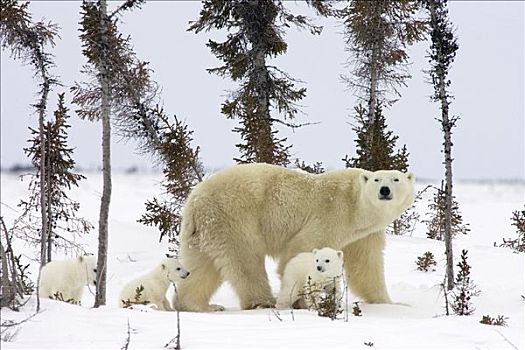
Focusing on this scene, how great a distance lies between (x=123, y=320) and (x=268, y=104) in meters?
11.0

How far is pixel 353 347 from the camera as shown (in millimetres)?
4574

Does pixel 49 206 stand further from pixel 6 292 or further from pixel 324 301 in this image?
pixel 6 292

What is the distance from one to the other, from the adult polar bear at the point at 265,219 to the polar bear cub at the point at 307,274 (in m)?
0.53

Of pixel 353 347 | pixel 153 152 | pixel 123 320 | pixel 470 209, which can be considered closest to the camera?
pixel 353 347

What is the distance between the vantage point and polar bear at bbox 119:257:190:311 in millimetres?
8242

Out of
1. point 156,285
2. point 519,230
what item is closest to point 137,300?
point 156,285

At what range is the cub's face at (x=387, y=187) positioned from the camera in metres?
8.49

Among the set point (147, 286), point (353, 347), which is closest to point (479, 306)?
point (147, 286)

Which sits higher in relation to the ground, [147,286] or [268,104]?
[268,104]

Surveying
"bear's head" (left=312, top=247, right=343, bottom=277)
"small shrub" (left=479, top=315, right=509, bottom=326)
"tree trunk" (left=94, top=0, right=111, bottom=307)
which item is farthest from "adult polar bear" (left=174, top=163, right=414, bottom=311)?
"small shrub" (left=479, top=315, right=509, bottom=326)

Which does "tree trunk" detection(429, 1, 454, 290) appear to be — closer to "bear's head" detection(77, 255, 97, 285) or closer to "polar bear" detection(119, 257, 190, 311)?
"polar bear" detection(119, 257, 190, 311)

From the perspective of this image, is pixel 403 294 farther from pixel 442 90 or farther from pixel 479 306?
pixel 442 90

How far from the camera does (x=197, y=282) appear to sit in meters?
8.79

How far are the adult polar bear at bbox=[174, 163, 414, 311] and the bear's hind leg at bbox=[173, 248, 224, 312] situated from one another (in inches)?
0.5
